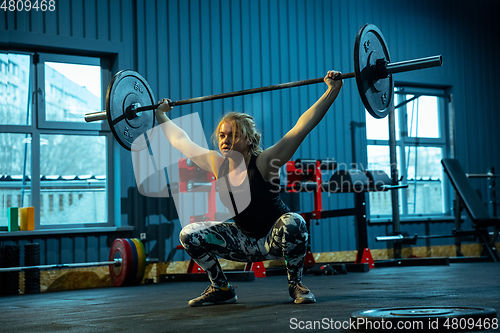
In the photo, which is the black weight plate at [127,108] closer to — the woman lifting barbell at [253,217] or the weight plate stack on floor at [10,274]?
the woman lifting barbell at [253,217]

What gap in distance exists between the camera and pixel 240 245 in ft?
7.87

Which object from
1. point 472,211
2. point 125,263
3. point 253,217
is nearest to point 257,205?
point 253,217

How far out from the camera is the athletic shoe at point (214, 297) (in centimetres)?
243

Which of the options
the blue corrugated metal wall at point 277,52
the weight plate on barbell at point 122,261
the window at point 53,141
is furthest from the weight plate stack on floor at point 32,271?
the blue corrugated metal wall at point 277,52

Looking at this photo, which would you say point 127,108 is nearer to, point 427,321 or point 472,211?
point 427,321

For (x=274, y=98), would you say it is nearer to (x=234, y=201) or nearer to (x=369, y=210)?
(x=369, y=210)

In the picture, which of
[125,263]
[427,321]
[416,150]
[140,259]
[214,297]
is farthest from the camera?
[416,150]

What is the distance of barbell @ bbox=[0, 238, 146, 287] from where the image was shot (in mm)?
4453

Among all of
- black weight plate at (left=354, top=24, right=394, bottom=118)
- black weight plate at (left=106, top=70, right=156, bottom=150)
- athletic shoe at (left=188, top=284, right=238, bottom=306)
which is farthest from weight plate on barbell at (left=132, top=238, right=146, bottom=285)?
black weight plate at (left=354, top=24, right=394, bottom=118)

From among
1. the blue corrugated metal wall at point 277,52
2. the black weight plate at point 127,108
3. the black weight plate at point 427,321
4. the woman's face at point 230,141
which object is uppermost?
the blue corrugated metal wall at point 277,52

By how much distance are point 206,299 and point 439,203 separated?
5.06 meters

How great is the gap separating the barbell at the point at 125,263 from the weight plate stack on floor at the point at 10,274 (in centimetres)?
42

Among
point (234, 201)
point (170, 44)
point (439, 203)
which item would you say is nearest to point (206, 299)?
point (234, 201)

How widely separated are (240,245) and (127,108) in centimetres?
111
